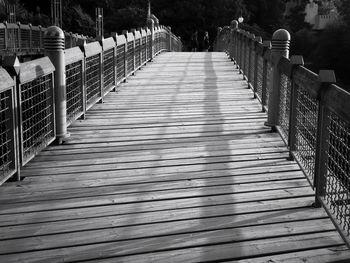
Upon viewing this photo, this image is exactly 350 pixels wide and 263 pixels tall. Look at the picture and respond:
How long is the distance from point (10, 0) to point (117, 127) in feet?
143

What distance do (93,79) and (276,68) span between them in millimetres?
3174

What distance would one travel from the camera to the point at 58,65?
6.59m

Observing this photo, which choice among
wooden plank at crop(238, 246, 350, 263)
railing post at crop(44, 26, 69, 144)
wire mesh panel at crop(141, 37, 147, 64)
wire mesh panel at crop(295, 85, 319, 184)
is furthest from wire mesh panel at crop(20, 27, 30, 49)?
wooden plank at crop(238, 246, 350, 263)

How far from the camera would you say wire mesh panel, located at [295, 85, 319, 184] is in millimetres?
5219

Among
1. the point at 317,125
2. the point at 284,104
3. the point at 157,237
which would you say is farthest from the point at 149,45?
the point at 157,237

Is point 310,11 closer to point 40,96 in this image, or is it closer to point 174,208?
point 40,96

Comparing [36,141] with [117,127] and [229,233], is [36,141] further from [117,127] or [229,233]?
[229,233]

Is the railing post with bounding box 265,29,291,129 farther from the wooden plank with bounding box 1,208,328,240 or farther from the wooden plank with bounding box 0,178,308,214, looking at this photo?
the wooden plank with bounding box 1,208,328,240

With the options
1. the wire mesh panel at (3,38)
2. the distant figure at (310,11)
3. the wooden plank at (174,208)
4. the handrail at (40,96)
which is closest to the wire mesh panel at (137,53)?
the handrail at (40,96)

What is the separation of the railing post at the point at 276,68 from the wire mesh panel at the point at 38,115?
2726mm

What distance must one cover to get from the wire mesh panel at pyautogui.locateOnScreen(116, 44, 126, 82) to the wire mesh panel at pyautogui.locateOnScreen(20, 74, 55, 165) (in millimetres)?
4985

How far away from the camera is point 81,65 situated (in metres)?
7.93

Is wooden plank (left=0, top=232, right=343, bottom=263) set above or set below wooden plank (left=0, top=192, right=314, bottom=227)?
below

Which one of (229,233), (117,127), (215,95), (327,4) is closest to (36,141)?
(117,127)
